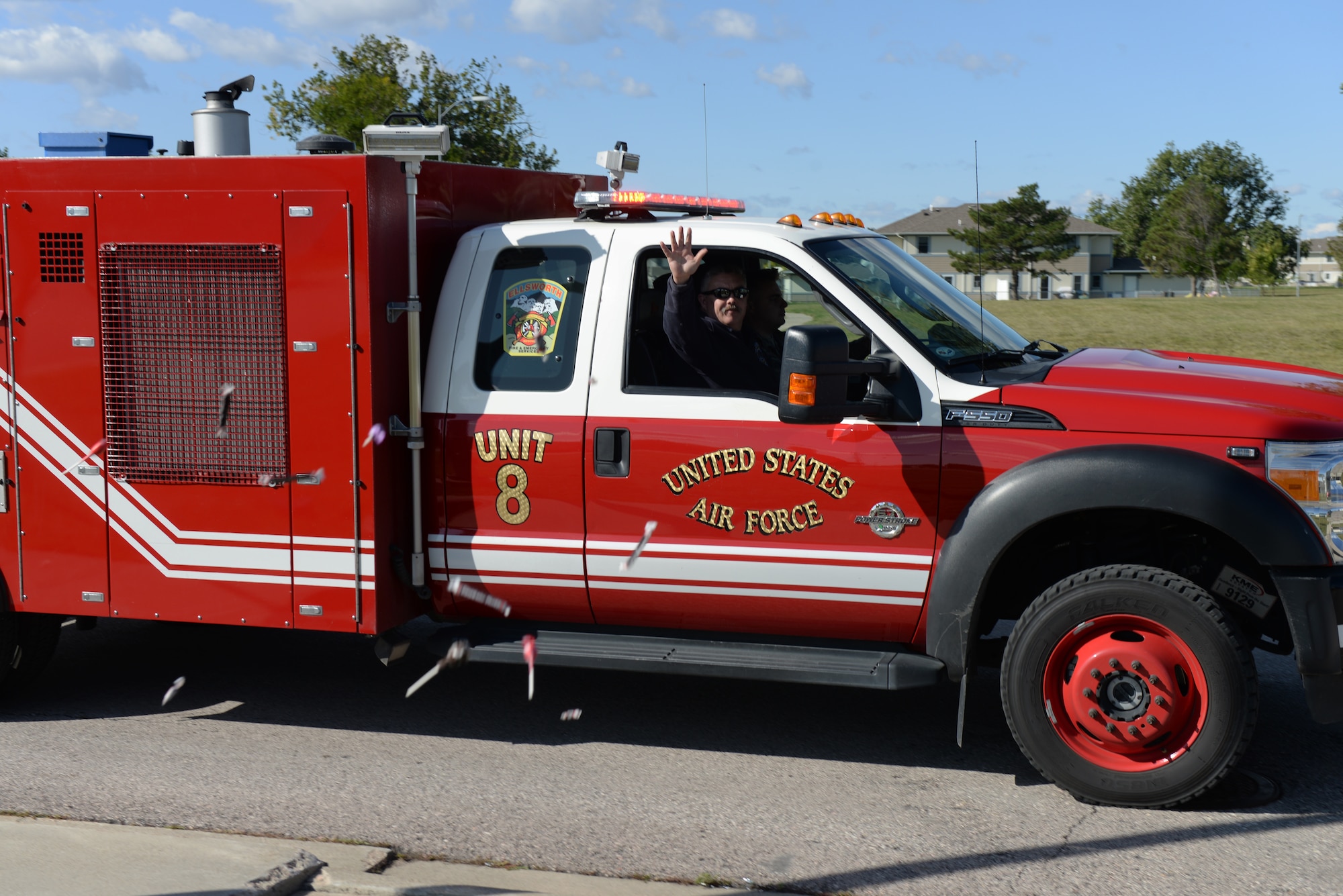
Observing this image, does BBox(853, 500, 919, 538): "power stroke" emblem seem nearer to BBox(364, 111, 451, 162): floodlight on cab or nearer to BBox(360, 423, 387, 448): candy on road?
BBox(360, 423, 387, 448): candy on road

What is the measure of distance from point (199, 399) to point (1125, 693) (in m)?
3.66

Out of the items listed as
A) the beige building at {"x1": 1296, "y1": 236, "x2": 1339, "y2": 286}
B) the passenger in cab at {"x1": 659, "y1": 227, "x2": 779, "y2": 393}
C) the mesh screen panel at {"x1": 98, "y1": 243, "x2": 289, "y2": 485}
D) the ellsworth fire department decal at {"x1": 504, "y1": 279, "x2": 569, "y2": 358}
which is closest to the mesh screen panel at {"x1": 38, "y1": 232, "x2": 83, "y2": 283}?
the mesh screen panel at {"x1": 98, "y1": 243, "x2": 289, "y2": 485}

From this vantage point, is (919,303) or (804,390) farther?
(919,303)

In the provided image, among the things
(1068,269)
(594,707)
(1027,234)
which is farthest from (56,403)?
(1068,269)

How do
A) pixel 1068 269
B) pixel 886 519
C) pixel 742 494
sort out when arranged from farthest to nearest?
1. pixel 1068 269
2. pixel 742 494
3. pixel 886 519

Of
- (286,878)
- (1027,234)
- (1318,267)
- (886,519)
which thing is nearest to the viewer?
(286,878)

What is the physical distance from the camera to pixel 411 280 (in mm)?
5059

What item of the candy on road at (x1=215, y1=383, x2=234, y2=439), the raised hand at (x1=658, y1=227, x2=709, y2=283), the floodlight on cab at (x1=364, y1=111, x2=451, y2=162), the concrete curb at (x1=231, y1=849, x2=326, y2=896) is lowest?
the concrete curb at (x1=231, y1=849, x2=326, y2=896)

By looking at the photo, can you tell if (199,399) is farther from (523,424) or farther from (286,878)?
(286,878)

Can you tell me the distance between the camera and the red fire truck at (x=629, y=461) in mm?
4430

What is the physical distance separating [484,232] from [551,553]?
4.41 ft

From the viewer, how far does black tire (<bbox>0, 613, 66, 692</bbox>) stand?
5672mm

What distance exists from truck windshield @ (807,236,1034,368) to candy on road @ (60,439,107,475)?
9.63 ft

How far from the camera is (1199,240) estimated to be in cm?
9394
